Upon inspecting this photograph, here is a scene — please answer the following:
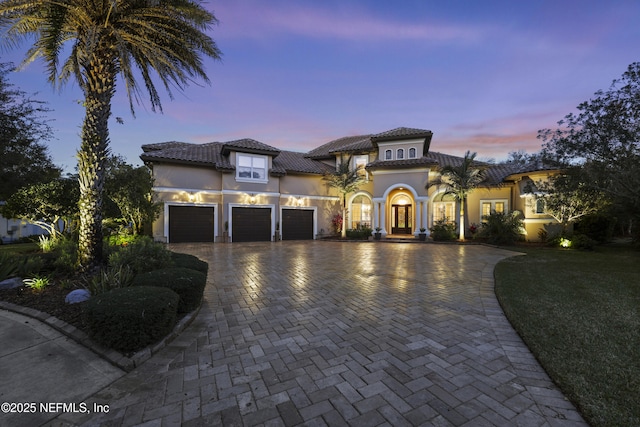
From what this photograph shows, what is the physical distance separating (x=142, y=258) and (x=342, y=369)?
15.9ft

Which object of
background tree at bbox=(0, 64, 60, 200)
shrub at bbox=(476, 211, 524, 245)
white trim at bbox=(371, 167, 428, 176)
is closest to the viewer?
background tree at bbox=(0, 64, 60, 200)

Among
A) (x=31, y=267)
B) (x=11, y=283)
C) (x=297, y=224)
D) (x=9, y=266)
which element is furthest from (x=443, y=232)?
(x=9, y=266)

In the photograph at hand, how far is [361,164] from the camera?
22.3 m

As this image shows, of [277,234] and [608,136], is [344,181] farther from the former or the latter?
[608,136]

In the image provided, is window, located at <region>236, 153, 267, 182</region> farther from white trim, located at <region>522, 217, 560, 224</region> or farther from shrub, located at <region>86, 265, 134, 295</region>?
white trim, located at <region>522, 217, 560, 224</region>

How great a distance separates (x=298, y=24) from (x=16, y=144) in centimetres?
1430

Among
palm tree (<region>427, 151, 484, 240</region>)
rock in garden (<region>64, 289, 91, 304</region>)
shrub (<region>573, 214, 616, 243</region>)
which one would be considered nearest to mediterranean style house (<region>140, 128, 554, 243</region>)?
shrub (<region>573, 214, 616, 243</region>)

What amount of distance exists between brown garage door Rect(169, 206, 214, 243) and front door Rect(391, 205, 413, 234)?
1542cm

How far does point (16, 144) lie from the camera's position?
12039 mm

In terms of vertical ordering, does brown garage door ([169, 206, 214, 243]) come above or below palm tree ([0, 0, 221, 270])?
below

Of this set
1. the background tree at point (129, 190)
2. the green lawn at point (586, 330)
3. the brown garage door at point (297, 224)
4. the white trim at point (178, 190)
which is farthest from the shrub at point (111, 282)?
the brown garage door at point (297, 224)

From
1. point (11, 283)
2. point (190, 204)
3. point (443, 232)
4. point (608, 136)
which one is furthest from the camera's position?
point (443, 232)

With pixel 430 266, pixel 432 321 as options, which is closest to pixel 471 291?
pixel 432 321

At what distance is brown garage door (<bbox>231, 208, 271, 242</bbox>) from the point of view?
18594mm
